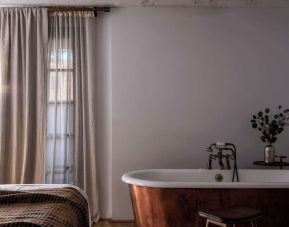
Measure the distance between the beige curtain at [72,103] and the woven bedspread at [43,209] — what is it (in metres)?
1.58

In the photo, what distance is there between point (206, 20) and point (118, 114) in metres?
1.49

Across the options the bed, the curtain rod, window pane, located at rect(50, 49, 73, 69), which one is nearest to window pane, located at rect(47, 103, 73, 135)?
window pane, located at rect(50, 49, 73, 69)

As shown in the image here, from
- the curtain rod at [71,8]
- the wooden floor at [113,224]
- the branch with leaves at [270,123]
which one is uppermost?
the curtain rod at [71,8]

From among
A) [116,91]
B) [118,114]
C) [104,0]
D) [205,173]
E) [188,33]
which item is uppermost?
[104,0]

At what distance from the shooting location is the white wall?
3.97m

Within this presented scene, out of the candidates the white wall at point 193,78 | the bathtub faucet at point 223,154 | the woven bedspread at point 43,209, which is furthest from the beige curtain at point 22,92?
the bathtub faucet at point 223,154

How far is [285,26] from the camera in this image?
403 centimetres

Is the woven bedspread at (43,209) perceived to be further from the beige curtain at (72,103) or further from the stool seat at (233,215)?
the beige curtain at (72,103)

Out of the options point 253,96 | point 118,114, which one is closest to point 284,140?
point 253,96

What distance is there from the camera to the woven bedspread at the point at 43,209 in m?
1.61

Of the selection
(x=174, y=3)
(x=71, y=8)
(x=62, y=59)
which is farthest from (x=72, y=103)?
(x=174, y=3)

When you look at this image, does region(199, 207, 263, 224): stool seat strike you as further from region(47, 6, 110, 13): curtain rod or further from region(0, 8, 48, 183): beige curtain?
region(47, 6, 110, 13): curtain rod

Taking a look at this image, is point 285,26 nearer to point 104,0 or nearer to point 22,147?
point 104,0

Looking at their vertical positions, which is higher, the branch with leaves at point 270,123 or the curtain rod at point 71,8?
the curtain rod at point 71,8
